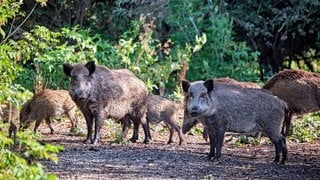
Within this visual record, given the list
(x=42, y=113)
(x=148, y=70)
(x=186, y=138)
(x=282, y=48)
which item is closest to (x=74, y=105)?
(x=42, y=113)

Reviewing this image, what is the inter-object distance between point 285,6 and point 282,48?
1.97 m

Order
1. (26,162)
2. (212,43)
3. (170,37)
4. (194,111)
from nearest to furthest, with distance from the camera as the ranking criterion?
(26,162), (194,111), (212,43), (170,37)

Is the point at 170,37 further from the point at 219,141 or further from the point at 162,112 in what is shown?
the point at 219,141

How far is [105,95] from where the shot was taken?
40.9ft

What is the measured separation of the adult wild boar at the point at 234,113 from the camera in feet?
36.9

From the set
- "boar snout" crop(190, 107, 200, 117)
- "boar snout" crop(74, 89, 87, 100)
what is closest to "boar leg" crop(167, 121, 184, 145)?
"boar snout" crop(74, 89, 87, 100)

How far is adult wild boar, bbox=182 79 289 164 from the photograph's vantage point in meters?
11.2

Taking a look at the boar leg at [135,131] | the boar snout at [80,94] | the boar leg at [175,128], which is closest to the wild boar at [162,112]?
the boar leg at [175,128]

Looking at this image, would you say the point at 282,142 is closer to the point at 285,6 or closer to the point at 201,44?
the point at 201,44

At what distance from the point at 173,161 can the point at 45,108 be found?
3311mm

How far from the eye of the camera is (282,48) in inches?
851

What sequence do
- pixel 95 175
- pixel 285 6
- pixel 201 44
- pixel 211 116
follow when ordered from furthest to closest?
pixel 285 6 < pixel 201 44 < pixel 211 116 < pixel 95 175

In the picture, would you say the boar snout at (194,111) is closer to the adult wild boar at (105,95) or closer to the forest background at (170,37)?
the adult wild boar at (105,95)

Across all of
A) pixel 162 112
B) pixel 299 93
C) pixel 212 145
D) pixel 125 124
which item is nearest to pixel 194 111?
pixel 212 145
